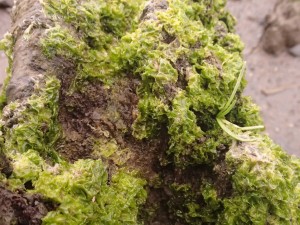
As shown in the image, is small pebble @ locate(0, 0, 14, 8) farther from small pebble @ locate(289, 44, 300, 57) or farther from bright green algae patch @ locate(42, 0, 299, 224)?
small pebble @ locate(289, 44, 300, 57)

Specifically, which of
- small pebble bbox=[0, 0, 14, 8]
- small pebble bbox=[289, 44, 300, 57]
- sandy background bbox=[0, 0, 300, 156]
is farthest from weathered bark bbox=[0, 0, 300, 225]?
small pebble bbox=[289, 44, 300, 57]

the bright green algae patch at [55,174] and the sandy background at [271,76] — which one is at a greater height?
the sandy background at [271,76]

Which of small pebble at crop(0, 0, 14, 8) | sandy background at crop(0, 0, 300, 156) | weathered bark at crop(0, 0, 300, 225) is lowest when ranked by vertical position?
weathered bark at crop(0, 0, 300, 225)

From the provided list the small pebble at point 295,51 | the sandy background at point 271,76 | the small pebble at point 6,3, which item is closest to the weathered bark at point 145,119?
the small pebble at point 6,3

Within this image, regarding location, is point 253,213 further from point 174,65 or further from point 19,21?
point 19,21

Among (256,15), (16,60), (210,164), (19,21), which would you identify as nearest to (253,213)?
(210,164)

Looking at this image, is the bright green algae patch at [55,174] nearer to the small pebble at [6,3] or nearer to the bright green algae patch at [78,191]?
the bright green algae patch at [78,191]
